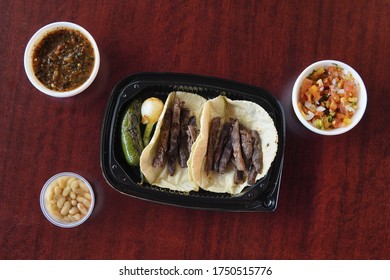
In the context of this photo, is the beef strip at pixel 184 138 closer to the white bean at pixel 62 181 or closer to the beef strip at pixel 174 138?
the beef strip at pixel 174 138

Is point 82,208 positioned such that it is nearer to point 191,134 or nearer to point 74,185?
point 74,185

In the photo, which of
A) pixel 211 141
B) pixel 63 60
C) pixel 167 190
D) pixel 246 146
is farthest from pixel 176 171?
pixel 63 60

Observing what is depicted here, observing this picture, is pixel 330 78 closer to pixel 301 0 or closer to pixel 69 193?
pixel 301 0

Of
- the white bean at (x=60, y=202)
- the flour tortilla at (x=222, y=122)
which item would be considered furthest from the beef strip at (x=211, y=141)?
the white bean at (x=60, y=202)

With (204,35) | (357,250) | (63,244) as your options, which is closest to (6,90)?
(63,244)

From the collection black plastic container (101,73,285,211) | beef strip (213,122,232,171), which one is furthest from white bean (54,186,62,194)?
beef strip (213,122,232,171)
